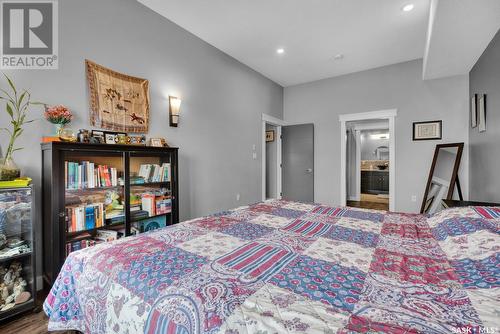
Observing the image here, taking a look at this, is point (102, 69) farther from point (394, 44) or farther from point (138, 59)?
point (394, 44)

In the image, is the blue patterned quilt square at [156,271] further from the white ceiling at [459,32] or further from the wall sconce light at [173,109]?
the white ceiling at [459,32]

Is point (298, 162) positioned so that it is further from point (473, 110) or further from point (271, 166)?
point (473, 110)

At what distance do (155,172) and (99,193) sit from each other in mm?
572

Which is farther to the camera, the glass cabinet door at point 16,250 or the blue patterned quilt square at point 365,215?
the blue patterned quilt square at point 365,215

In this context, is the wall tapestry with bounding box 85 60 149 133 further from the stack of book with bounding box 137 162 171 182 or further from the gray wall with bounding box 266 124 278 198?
the gray wall with bounding box 266 124 278 198

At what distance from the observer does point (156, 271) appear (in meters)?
0.97

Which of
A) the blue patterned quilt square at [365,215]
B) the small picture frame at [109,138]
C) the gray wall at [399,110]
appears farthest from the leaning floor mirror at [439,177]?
the small picture frame at [109,138]

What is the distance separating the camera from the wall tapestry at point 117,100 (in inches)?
87.7

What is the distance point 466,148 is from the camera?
356 centimetres

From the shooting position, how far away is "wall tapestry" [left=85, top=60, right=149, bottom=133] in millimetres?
2227

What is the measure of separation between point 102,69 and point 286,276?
2.56 meters

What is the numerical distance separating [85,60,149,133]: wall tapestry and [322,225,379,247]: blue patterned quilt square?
225cm

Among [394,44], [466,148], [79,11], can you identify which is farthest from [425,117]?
[79,11]

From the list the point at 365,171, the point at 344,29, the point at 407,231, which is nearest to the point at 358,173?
the point at 365,171
